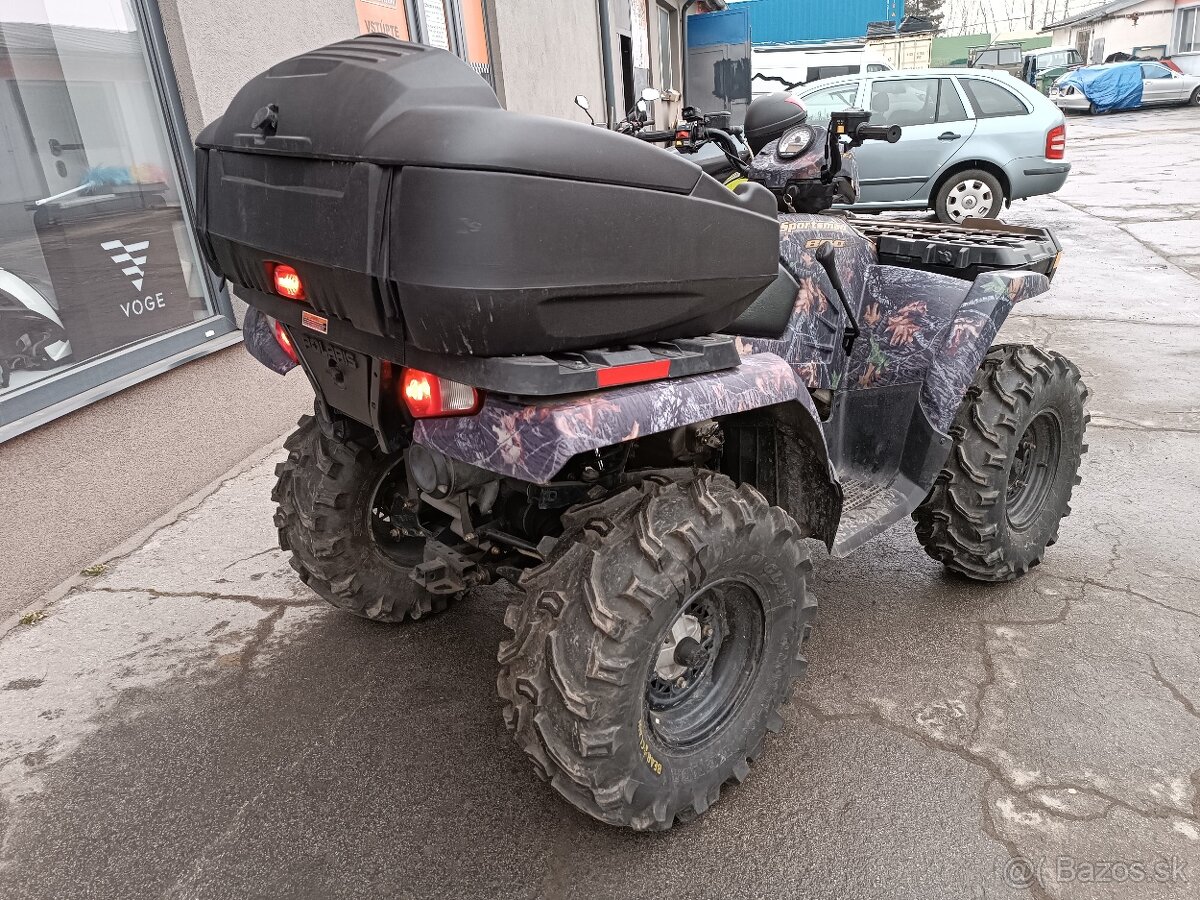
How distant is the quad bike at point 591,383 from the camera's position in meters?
1.61

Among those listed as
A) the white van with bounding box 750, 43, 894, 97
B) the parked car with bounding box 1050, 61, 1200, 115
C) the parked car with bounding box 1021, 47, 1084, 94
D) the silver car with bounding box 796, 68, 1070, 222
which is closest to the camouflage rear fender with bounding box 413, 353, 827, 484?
the silver car with bounding box 796, 68, 1070, 222

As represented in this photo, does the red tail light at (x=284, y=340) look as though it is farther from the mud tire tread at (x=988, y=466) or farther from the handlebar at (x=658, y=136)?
the mud tire tread at (x=988, y=466)

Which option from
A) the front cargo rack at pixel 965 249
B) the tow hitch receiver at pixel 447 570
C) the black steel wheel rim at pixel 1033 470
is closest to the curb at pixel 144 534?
the tow hitch receiver at pixel 447 570

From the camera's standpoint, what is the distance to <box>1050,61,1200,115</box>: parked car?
3000cm

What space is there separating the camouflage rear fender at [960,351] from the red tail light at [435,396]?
1726 mm

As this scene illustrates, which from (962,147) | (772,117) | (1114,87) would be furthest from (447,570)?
(1114,87)

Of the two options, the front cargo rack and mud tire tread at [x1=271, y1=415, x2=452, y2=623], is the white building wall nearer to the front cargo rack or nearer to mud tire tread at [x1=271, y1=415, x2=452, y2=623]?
the front cargo rack

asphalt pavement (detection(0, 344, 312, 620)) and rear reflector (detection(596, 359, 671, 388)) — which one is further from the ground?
rear reflector (detection(596, 359, 671, 388))

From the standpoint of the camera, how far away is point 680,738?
2270mm

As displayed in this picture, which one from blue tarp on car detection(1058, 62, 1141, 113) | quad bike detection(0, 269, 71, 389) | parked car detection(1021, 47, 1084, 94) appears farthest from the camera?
parked car detection(1021, 47, 1084, 94)

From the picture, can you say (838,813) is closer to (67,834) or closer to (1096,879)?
(1096,879)

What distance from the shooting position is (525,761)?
2.51 meters

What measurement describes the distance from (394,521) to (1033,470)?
2.47m

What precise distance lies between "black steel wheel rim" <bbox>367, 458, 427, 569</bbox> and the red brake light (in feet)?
3.19
